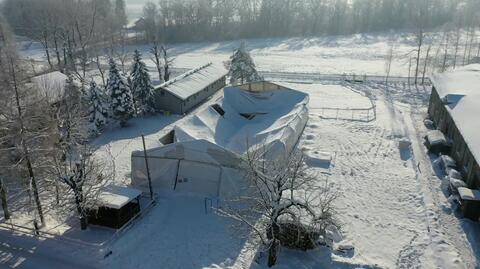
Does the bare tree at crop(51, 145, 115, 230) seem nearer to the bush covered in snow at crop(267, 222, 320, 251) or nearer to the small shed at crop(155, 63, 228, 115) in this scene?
the bush covered in snow at crop(267, 222, 320, 251)

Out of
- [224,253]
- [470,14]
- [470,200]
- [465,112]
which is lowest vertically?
[224,253]

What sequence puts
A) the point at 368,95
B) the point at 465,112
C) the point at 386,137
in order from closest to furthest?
the point at 465,112
the point at 386,137
the point at 368,95

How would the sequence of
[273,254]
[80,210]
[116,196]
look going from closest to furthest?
[273,254] → [80,210] → [116,196]

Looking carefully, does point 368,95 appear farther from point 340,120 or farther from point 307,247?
point 307,247

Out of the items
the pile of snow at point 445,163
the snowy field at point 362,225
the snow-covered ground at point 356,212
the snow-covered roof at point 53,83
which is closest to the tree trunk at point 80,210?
the snow-covered ground at point 356,212

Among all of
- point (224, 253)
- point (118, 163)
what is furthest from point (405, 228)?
point (118, 163)

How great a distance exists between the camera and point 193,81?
35375 millimetres

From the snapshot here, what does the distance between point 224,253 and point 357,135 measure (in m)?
15.2

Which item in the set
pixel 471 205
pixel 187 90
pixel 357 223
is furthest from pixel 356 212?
pixel 187 90

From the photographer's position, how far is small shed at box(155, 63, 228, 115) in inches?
1271

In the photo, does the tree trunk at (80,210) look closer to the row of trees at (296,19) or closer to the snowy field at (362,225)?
the snowy field at (362,225)

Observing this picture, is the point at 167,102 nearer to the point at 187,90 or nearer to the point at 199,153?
the point at 187,90

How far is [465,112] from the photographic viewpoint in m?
22.9

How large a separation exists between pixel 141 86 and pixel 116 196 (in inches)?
617
